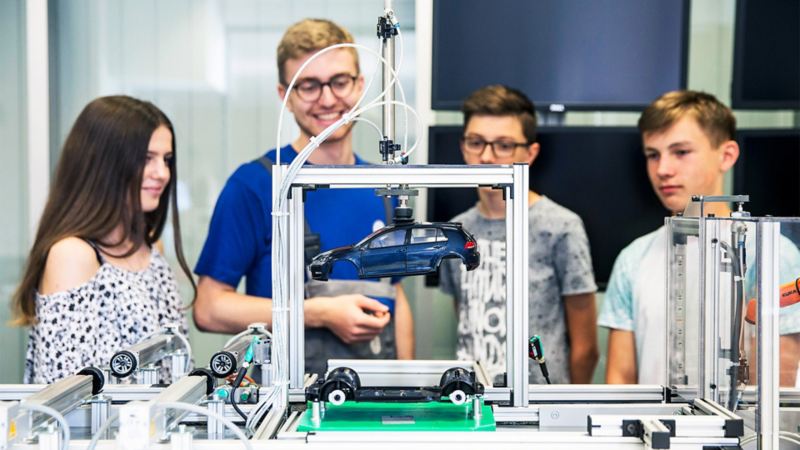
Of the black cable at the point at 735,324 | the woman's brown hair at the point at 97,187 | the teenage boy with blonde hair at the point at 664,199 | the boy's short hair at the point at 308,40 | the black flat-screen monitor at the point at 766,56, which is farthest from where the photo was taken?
the black flat-screen monitor at the point at 766,56

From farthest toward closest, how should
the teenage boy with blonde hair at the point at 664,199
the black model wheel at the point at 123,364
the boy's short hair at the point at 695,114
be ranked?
the boy's short hair at the point at 695,114 → the teenage boy with blonde hair at the point at 664,199 → the black model wheel at the point at 123,364

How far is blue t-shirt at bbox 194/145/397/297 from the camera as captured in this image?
274 cm

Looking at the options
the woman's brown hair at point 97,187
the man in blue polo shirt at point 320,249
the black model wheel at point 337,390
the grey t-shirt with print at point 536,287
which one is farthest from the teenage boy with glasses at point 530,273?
the black model wheel at point 337,390

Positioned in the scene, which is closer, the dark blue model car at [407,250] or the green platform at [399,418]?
the green platform at [399,418]

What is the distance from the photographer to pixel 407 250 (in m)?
1.56

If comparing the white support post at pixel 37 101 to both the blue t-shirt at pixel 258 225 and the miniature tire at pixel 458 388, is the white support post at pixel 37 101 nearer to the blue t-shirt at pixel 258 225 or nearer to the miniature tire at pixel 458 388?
the blue t-shirt at pixel 258 225

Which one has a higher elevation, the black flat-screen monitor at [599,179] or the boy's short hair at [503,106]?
the boy's short hair at [503,106]

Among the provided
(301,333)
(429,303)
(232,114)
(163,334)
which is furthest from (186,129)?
(301,333)

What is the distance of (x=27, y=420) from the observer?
133cm

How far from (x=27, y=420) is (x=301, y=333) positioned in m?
0.55

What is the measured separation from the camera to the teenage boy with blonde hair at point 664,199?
2.51 meters

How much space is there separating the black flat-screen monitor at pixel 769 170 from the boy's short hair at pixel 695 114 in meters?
0.53

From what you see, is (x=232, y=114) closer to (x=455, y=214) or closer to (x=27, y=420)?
(x=455, y=214)

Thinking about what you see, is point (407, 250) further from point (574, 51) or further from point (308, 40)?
point (574, 51)
